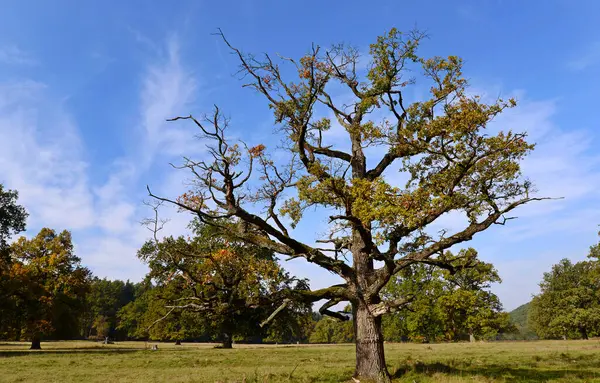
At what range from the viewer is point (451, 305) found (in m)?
57.9

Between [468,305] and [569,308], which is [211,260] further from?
[569,308]

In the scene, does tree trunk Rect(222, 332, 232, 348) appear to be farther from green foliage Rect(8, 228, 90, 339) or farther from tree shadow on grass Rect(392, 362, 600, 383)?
tree shadow on grass Rect(392, 362, 600, 383)

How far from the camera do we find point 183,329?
52.8 meters

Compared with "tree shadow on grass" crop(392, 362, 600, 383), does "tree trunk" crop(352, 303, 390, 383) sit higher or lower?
higher

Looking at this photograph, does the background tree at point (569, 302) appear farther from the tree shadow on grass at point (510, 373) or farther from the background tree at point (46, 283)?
the background tree at point (46, 283)

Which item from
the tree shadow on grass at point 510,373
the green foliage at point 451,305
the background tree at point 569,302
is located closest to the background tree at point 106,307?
the green foliage at point 451,305

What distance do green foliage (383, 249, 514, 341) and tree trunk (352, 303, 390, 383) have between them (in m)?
42.9

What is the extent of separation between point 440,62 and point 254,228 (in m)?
10.8

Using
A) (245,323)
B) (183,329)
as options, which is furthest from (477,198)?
(183,329)

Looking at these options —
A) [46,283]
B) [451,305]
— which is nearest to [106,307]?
[46,283]

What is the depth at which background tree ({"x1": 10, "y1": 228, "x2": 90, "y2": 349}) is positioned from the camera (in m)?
42.5

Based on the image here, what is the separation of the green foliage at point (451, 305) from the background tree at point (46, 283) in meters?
43.9

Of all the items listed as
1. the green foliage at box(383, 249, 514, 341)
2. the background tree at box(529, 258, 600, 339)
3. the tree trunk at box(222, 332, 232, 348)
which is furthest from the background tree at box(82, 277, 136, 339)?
the background tree at box(529, 258, 600, 339)

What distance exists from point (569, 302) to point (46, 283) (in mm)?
81205
